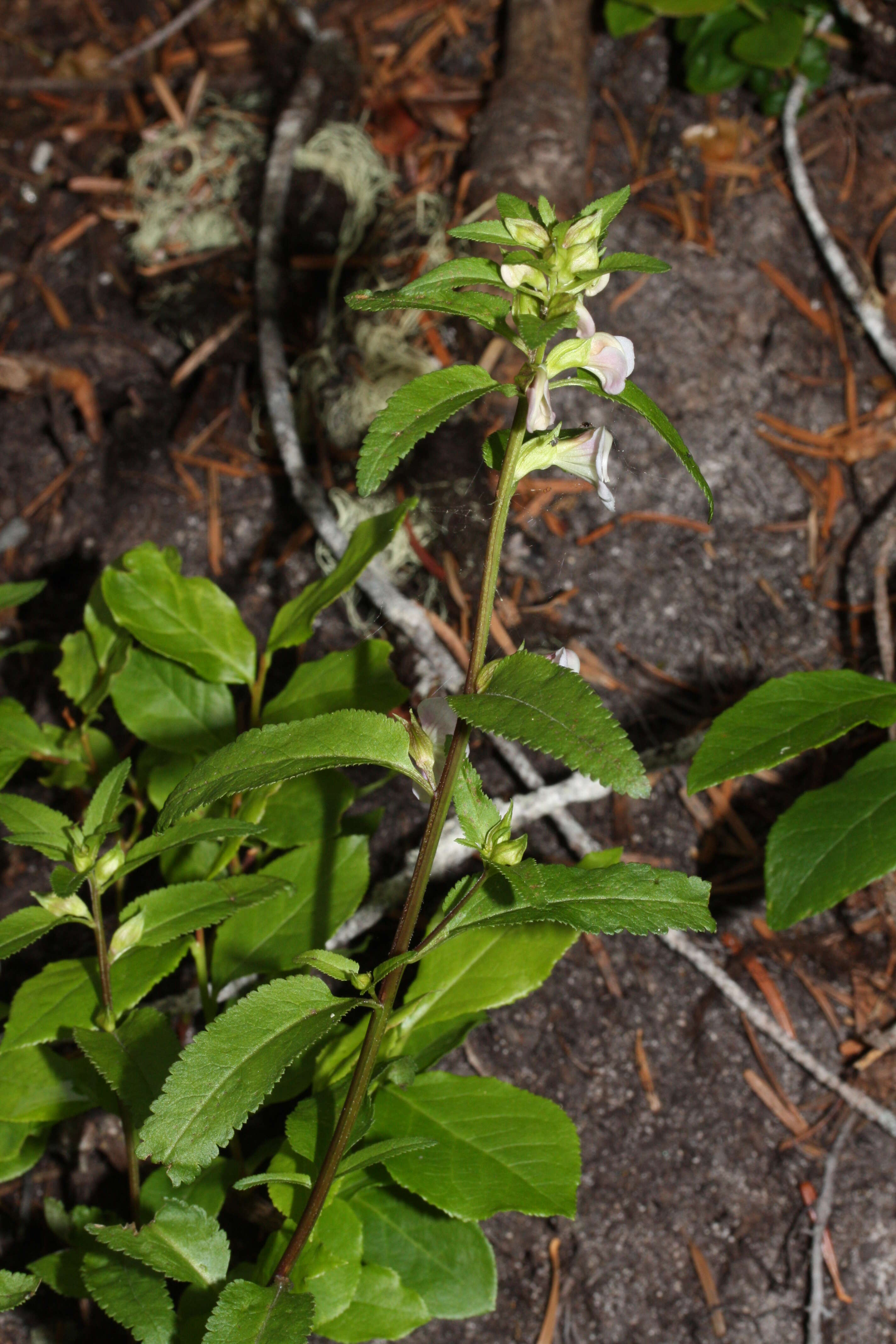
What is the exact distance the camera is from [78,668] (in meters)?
2.03

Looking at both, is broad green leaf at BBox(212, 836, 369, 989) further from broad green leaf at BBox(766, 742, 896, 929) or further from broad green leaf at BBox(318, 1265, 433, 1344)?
broad green leaf at BBox(766, 742, 896, 929)

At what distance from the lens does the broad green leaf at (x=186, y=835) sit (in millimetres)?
1379

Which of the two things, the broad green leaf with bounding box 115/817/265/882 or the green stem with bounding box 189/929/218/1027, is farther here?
the green stem with bounding box 189/929/218/1027

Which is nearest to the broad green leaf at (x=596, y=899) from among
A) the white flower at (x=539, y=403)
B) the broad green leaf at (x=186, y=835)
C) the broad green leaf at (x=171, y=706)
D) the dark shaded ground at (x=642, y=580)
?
the broad green leaf at (x=186, y=835)

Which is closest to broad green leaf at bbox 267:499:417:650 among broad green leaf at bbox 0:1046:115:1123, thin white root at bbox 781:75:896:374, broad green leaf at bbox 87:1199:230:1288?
broad green leaf at bbox 0:1046:115:1123

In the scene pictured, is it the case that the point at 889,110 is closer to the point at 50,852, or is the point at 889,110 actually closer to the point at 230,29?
the point at 230,29

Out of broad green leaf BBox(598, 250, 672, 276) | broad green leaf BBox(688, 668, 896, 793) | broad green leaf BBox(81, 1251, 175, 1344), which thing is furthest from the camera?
broad green leaf BBox(688, 668, 896, 793)

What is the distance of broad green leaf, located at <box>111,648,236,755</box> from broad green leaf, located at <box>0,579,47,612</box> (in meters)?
0.23

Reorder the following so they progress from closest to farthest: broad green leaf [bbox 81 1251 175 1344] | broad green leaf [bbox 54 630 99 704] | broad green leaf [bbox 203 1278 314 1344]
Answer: broad green leaf [bbox 203 1278 314 1344]
broad green leaf [bbox 81 1251 175 1344]
broad green leaf [bbox 54 630 99 704]

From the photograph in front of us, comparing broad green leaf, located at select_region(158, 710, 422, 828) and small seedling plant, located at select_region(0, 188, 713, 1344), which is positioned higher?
broad green leaf, located at select_region(158, 710, 422, 828)

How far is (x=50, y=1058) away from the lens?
1.61 meters

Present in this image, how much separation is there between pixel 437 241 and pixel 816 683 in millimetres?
1807

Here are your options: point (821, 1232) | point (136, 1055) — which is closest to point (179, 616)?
point (136, 1055)

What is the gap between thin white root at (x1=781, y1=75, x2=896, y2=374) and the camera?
2709 millimetres
